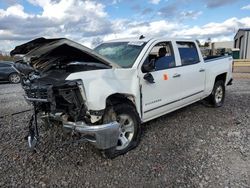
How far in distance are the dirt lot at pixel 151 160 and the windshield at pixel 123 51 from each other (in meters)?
1.47

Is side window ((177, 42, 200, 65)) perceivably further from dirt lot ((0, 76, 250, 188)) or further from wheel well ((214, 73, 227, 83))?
dirt lot ((0, 76, 250, 188))

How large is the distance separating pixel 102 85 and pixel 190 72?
2.76 m

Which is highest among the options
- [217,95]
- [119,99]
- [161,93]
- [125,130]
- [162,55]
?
[162,55]

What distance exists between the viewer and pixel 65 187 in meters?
3.55

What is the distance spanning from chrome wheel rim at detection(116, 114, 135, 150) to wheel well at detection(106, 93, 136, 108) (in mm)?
230

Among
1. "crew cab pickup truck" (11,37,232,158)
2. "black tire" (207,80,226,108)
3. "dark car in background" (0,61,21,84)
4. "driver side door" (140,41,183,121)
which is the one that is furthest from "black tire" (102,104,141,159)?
"dark car in background" (0,61,21,84)

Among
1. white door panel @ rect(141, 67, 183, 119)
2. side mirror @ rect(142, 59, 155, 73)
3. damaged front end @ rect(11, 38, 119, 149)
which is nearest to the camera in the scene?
damaged front end @ rect(11, 38, 119, 149)

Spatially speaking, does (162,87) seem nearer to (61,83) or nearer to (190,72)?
(190,72)

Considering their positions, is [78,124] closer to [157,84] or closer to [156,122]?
[157,84]

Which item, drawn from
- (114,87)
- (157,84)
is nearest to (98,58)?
(114,87)

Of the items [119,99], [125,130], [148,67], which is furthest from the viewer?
[148,67]

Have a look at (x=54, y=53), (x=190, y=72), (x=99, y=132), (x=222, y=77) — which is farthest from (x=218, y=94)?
(x=54, y=53)

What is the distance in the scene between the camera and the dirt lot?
3.65m

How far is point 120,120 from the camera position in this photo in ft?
14.4
